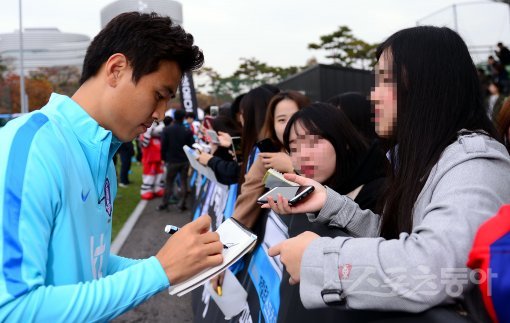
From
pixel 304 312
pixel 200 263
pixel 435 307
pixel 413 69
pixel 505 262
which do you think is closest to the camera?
pixel 505 262

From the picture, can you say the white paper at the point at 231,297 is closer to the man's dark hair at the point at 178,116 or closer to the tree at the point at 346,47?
the man's dark hair at the point at 178,116

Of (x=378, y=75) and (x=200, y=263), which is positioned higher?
(x=378, y=75)

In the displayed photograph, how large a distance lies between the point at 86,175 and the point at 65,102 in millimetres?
264

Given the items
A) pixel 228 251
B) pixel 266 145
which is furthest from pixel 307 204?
pixel 266 145

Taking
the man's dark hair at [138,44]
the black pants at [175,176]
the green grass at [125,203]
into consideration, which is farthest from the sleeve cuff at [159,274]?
the black pants at [175,176]

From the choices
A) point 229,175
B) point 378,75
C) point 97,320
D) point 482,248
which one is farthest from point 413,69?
point 229,175

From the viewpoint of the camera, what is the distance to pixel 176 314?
15.9 feet

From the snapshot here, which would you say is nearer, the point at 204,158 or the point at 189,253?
the point at 189,253

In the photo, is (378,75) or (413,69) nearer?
(413,69)

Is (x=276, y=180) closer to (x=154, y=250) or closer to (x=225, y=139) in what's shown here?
(x=225, y=139)

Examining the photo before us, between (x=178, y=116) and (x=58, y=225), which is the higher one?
(x=178, y=116)

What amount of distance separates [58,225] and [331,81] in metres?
9.01

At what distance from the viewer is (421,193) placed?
139 cm

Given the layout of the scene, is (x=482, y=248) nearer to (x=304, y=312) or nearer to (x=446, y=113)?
(x=446, y=113)
